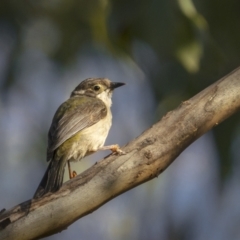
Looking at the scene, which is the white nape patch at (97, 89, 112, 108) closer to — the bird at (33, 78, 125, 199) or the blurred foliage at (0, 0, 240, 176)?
the bird at (33, 78, 125, 199)

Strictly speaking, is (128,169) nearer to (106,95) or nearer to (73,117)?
(73,117)

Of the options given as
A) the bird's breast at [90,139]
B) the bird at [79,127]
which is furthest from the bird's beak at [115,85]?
the bird's breast at [90,139]

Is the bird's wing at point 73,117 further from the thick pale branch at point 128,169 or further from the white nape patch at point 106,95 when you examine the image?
the thick pale branch at point 128,169

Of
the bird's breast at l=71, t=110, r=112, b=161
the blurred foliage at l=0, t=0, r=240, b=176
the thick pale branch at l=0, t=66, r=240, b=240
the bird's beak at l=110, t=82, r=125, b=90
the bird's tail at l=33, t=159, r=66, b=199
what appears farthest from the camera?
the bird's beak at l=110, t=82, r=125, b=90

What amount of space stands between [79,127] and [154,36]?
0.86 meters

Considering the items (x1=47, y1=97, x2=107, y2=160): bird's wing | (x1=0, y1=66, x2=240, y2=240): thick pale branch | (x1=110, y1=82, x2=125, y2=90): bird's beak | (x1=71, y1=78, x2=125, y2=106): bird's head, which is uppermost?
(x1=71, y1=78, x2=125, y2=106): bird's head

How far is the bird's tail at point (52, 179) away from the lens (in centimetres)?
Result: 338

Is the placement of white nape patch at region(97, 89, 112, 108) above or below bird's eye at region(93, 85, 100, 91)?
below

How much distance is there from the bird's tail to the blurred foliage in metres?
0.76

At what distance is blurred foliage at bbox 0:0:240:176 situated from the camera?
4.02 metres

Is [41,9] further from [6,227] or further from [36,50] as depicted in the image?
[6,227]

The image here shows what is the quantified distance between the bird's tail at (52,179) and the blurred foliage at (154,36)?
0.76 meters

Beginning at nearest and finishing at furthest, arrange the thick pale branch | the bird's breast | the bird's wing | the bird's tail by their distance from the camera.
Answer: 1. the thick pale branch
2. the bird's tail
3. the bird's wing
4. the bird's breast

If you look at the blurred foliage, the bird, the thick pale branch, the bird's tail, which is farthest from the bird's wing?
the thick pale branch
